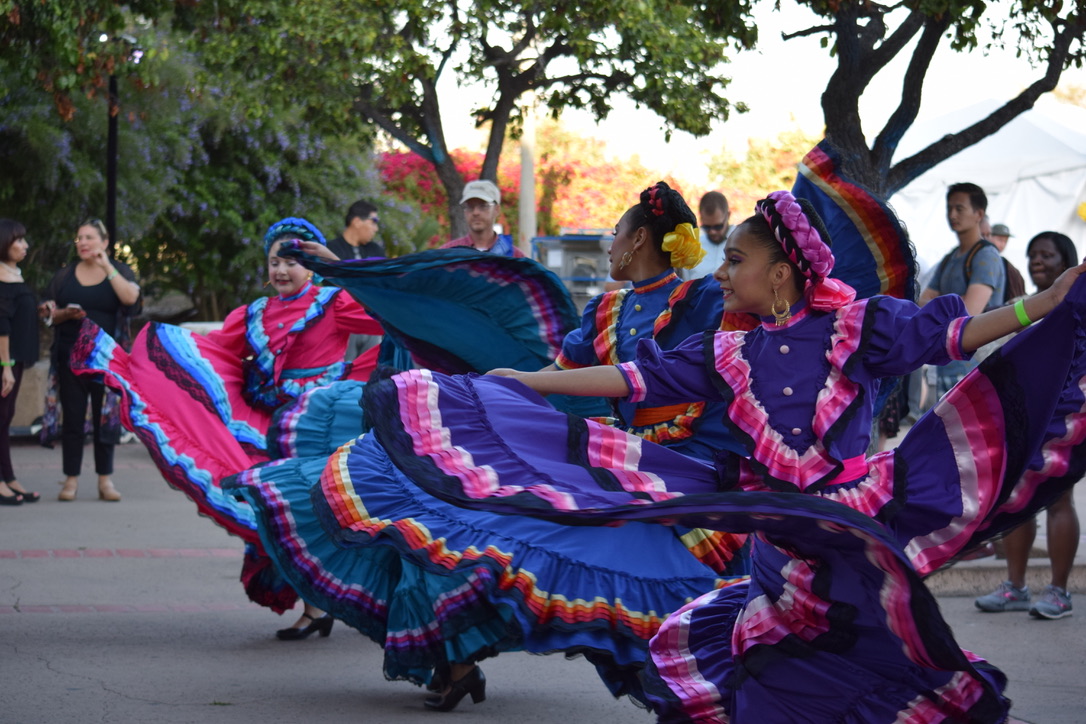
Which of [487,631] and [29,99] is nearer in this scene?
[487,631]

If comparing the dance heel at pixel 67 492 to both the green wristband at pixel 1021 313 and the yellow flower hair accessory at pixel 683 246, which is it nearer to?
the yellow flower hair accessory at pixel 683 246

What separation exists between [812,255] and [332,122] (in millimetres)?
11309

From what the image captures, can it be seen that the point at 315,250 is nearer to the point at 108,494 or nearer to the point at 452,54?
the point at 108,494

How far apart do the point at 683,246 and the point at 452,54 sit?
34.5 ft

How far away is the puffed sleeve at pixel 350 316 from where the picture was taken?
6461mm

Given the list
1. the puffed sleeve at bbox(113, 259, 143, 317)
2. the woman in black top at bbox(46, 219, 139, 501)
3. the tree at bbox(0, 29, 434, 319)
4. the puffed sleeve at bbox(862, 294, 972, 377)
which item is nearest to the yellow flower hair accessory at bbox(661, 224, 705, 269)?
the puffed sleeve at bbox(862, 294, 972, 377)

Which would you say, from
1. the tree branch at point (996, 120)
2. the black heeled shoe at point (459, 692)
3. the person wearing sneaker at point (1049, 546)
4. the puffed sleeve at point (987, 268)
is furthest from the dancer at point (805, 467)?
the tree branch at point (996, 120)

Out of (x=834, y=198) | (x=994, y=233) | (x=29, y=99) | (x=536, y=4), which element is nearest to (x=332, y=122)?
(x=536, y=4)

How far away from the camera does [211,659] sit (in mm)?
Answer: 5680

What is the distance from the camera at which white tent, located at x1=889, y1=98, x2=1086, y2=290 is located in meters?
17.0

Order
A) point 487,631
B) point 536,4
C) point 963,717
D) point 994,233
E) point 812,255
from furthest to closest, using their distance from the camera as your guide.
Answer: point 536,4, point 994,233, point 487,631, point 812,255, point 963,717

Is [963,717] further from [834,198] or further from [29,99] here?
[29,99]

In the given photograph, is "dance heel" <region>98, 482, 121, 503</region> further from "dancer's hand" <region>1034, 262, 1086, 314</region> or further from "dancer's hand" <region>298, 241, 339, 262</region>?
"dancer's hand" <region>1034, 262, 1086, 314</region>

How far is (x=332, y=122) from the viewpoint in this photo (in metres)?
14.1
